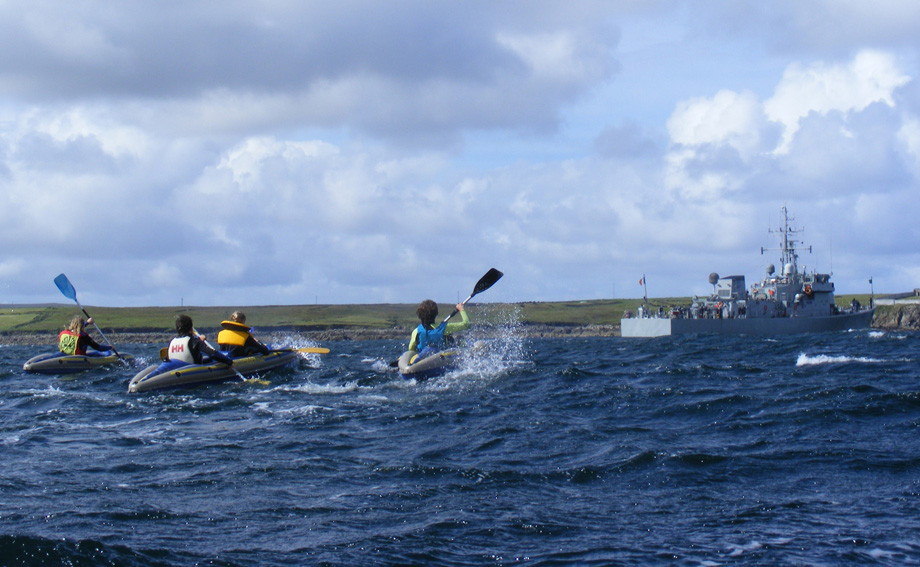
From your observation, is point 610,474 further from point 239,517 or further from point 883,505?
point 239,517

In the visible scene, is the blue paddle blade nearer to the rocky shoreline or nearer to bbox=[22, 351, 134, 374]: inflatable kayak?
bbox=[22, 351, 134, 374]: inflatable kayak

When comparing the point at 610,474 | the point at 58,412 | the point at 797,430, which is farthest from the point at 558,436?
the point at 58,412

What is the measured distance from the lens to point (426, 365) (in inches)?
874

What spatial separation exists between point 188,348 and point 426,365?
22.1 ft

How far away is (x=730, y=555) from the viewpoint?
7.36 metres

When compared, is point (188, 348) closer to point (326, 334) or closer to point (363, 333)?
point (363, 333)

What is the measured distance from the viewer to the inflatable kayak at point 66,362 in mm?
29797

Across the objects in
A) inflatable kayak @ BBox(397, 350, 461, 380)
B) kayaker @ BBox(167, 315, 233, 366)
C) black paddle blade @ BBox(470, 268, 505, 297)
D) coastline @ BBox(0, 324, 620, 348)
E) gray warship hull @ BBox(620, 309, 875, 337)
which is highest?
black paddle blade @ BBox(470, 268, 505, 297)

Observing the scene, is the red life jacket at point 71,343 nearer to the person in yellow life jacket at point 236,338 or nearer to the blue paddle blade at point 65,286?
the blue paddle blade at point 65,286

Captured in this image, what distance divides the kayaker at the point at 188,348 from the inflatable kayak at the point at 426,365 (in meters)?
5.39

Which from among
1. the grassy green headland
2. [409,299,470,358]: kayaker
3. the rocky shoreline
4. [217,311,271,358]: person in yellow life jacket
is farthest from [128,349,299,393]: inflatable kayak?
the grassy green headland

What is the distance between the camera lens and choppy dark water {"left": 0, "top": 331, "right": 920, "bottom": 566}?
7598 mm

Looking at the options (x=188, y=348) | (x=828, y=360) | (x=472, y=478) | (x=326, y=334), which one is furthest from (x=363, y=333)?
(x=472, y=478)

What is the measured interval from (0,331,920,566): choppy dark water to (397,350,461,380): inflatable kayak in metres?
2.62
